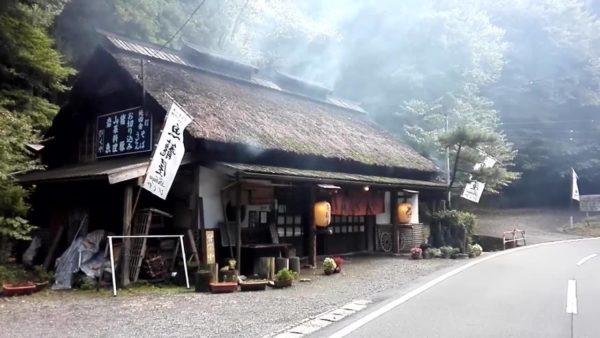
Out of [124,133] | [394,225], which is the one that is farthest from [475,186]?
[124,133]

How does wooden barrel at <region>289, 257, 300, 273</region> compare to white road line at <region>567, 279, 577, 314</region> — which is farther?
wooden barrel at <region>289, 257, 300, 273</region>

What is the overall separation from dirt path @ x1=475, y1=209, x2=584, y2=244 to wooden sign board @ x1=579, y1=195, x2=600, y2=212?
0.95 meters

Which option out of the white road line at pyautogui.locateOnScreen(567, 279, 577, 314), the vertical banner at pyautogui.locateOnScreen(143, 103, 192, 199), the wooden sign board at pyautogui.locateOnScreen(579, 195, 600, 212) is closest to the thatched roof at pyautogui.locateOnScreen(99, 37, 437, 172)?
the vertical banner at pyautogui.locateOnScreen(143, 103, 192, 199)

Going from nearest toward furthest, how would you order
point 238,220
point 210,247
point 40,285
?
point 40,285 → point 210,247 → point 238,220

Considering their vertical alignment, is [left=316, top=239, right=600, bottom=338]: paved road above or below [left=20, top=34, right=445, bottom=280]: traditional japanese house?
below

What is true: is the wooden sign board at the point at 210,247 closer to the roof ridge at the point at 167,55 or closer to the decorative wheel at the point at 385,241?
the roof ridge at the point at 167,55

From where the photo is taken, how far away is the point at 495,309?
7.29 m

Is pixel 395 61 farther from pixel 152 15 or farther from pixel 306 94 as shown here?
pixel 152 15

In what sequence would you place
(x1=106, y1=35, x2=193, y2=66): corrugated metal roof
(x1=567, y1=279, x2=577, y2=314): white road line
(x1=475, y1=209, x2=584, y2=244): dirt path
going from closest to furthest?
(x1=567, y1=279, x2=577, y2=314): white road line, (x1=106, y1=35, x2=193, y2=66): corrugated metal roof, (x1=475, y1=209, x2=584, y2=244): dirt path

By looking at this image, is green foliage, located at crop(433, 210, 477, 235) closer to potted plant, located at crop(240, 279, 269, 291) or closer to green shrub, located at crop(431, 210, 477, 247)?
green shrub, located at crop(431, 210, 477, 247)

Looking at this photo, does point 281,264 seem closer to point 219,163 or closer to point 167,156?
point 219,163

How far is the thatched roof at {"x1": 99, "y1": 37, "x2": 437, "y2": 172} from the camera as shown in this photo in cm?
1228

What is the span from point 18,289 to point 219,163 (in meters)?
4.59

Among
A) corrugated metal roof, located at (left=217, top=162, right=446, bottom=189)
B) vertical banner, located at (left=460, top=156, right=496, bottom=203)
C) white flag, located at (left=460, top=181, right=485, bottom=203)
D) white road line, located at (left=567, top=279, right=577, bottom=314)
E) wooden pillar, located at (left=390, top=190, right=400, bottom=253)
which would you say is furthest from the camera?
white flag, located at (left=460, top=181, right=485, bottom=203)
